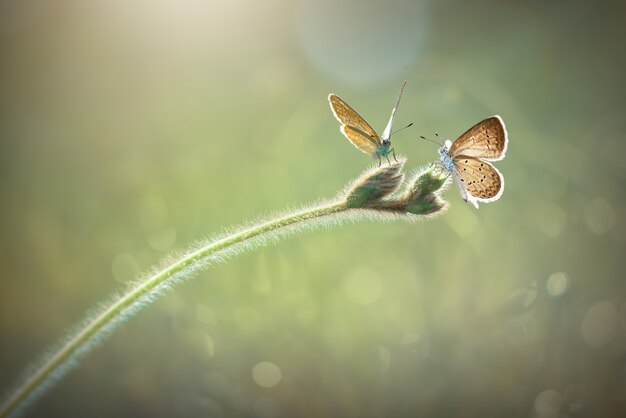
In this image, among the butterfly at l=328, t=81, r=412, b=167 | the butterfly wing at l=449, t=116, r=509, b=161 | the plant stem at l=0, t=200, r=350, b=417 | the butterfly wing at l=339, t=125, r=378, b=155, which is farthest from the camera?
the butterfly wing at l=339, t=125, r=378, b=155

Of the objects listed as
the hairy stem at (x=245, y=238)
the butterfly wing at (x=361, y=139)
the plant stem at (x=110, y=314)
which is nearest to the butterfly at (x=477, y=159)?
the hairy stem at (x=245, y=238)

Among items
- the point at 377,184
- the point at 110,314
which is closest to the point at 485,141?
the point at 377,184

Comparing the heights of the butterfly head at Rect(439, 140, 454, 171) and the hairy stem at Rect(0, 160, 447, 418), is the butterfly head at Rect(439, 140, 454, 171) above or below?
above

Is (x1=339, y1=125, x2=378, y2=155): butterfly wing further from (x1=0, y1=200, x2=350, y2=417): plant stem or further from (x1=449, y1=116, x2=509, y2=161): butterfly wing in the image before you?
(x1=0, y1=200, x2=350, y2=417): plant stem

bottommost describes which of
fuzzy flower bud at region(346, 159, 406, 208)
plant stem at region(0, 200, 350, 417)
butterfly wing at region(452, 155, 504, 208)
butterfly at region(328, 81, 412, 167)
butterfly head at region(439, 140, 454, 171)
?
plant stem at region(0, 200, 350, 417)

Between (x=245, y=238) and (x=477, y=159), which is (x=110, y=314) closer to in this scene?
(x=245, y=238)

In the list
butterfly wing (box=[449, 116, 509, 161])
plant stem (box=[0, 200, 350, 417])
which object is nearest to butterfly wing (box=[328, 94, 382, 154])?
butterfly wing (box=[449, 116, 509, 161])

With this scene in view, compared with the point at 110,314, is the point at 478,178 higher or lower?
higher
